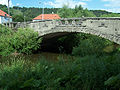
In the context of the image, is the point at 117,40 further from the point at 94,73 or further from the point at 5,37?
the point at 5,37

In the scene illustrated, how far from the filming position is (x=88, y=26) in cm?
1183

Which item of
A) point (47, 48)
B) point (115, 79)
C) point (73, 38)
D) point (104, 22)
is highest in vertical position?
point (104, 22)

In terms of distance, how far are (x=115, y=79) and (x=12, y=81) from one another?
210 centimetres

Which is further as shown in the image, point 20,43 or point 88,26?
point 20,43

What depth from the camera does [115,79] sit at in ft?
7.94

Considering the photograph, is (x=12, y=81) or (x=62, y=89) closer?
(x=62, y=89)

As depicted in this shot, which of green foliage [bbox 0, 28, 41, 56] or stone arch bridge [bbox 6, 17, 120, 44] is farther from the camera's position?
green foliage [bbox 0, 28, 41, 56]

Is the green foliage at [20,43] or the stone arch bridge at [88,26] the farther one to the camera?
the green foliage at [20,43]

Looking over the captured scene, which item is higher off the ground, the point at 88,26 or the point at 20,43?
the point at 88,26

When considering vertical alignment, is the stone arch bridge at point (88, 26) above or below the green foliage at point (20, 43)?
above

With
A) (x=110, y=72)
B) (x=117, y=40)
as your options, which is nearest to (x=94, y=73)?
(x=110, y=72)

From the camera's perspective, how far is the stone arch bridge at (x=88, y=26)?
10.3 m

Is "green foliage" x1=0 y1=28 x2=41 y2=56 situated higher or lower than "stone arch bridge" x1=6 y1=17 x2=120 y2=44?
lower

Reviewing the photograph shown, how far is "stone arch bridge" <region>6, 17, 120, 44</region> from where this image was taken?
10.3 meters
